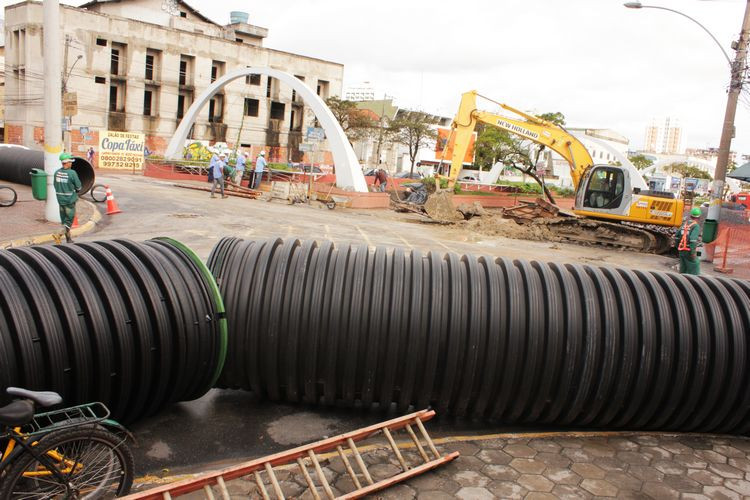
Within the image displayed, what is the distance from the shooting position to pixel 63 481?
382 cm

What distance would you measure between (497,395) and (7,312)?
4007mm

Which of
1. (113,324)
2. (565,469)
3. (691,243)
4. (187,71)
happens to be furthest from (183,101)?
(565,469)

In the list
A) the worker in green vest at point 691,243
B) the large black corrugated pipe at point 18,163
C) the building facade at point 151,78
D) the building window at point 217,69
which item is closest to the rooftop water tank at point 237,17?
the building facade at point 151,78

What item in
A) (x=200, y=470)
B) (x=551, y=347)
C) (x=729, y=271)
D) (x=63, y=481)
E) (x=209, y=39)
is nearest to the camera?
(x=63, y=481)

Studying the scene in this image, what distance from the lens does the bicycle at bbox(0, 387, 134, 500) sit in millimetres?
3574

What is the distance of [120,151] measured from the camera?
35.1 metres

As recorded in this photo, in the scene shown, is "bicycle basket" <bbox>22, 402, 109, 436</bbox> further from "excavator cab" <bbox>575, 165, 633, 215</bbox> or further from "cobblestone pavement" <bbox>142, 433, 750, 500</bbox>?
"excavator cab" <bbox>575, 165, 633, 215</bbox>

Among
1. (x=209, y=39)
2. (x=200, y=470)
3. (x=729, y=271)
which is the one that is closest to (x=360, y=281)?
(x=200, y=470)

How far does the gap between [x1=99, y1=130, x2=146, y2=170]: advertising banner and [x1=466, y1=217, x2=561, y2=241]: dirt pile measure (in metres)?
22.2

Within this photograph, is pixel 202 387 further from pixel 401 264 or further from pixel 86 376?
pixel 401 264

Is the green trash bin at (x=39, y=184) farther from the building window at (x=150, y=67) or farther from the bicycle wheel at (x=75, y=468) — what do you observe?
the building window at (x=150, y=67)

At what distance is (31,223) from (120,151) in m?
22.3

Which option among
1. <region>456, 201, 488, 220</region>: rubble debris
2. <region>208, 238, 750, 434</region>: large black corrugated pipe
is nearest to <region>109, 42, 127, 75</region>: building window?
<region>456, 201, 488, 220</region>: rubble debris

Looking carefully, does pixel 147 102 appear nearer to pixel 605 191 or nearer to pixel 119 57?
pixel 119 57
